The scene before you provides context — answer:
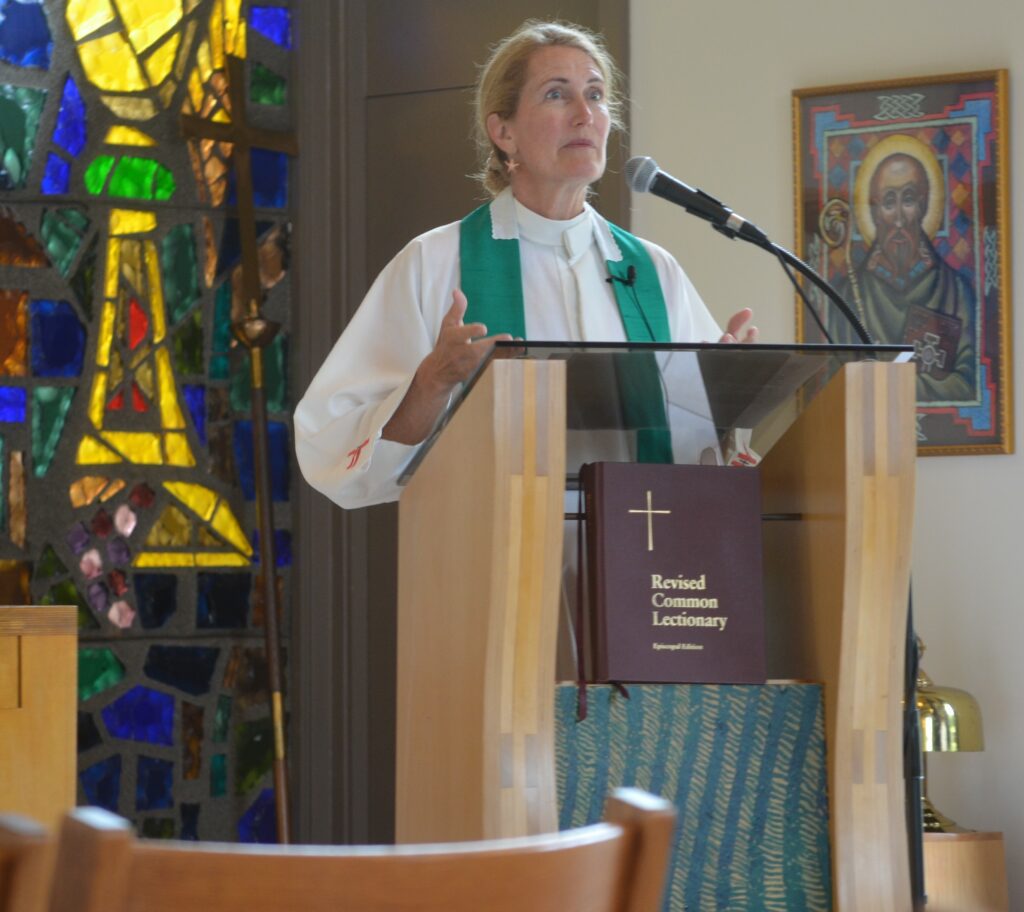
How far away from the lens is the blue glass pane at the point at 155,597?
4723 mm

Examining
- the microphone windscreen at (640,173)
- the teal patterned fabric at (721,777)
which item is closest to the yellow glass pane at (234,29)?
the microphone windscreen at (640,173)

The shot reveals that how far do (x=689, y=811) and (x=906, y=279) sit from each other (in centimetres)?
289

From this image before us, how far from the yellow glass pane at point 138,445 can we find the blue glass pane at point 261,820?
42.1 inches

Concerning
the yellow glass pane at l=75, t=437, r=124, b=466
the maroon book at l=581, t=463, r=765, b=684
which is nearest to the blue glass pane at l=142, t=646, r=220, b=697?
the yellow glass pane at l=75, t=437, r=124, b=466

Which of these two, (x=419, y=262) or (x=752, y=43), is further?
(x=752, y=43)

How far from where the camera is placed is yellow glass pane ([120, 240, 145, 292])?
482cm

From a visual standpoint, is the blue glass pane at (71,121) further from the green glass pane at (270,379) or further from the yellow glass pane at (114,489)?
the yellow glass pane at (114,489)

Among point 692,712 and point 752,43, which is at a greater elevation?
point 752,43

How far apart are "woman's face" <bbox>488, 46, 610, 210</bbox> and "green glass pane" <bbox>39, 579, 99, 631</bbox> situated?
8.18 feet

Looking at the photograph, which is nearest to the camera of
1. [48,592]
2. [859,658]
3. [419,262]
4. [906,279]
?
[859,658]

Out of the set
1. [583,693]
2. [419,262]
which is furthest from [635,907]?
[419,262]

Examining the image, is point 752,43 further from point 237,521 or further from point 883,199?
point 237,521

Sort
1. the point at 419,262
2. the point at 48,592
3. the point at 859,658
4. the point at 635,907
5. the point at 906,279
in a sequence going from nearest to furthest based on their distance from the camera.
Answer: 1. the point at 635,907
2. the point at 859,658
3. the point at 419,262
4. the point at 906,279
5. the point at 48,592

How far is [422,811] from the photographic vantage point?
6.18 ft
